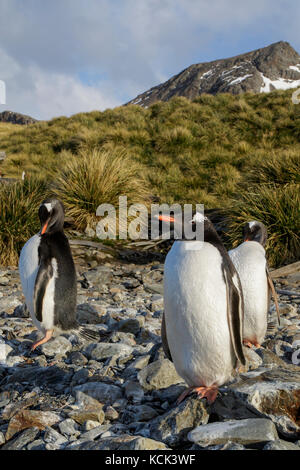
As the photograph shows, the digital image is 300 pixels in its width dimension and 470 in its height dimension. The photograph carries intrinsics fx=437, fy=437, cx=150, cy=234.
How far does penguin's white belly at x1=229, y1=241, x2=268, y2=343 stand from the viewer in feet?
12.7

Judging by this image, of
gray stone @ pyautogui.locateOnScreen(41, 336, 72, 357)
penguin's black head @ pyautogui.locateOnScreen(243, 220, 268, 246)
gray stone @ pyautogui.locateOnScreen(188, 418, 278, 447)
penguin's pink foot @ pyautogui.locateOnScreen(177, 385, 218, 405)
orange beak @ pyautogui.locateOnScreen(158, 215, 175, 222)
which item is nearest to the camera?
gray stone @ pyautogui.locateOnScreen(188, 418, 278, 447)

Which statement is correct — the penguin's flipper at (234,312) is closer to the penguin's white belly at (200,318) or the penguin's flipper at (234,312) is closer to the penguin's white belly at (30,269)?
the penguin's white belly at (200,318)

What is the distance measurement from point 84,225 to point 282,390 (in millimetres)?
6329

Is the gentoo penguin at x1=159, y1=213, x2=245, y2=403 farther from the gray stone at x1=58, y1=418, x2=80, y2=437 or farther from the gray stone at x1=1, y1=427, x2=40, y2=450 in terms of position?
the gray stone at x1=1, y1=427, x2=40, y2=450

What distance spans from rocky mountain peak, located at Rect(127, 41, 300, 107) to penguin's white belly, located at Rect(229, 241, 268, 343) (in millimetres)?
105613

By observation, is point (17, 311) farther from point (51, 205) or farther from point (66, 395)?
point (66, 395)

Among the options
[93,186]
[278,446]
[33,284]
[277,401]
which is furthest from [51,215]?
[93,186]

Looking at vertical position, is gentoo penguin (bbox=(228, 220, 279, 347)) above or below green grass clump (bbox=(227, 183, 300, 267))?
below

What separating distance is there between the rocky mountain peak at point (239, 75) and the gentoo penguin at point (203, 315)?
4211 inches

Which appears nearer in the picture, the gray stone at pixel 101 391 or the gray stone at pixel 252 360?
the gray stone at pixel 101 391

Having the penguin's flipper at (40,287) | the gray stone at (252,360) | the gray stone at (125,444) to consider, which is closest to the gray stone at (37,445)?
the gray stone at (125,444)

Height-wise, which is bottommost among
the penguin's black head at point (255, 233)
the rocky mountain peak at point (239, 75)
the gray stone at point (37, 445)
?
the gray stone at point (37, 445)

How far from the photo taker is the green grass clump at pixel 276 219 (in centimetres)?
708

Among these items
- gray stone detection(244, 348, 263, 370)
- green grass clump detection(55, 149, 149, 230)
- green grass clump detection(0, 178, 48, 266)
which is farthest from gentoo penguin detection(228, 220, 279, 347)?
green grass clump detection(55, 149, 149, 230)
